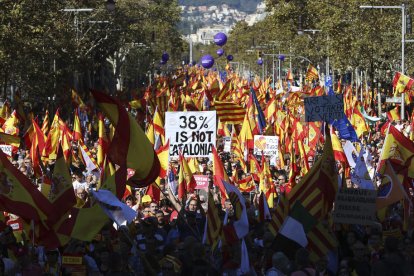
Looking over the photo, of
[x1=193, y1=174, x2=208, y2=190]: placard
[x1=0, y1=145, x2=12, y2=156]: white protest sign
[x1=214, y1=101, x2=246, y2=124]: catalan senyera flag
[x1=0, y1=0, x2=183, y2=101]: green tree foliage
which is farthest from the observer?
[x1=0, y1=0, x2=183, y2=101]: green tree foliage

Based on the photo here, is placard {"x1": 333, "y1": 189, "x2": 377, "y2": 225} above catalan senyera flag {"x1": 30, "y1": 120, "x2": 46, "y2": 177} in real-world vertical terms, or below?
above

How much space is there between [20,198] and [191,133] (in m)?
7.65

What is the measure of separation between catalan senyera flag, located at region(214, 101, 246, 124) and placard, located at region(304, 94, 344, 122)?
8876mm

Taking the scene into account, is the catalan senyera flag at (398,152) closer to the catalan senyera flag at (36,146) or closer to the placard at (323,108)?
the placard at (323,108)

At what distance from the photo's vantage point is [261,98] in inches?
1891

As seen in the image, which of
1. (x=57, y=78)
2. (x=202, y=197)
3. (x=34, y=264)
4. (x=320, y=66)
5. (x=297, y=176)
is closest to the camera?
(x=34, y=264)

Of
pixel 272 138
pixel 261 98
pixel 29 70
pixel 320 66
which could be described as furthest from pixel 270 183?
pixel 320 66

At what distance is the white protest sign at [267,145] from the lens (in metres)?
25.1

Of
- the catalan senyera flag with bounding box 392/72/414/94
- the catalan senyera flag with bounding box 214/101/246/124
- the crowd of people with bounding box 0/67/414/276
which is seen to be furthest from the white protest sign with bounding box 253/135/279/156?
the catalan senyera flag with bounding box 392/72/414/94

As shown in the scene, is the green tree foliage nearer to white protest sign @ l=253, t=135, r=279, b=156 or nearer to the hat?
white protest sign @ l=253, t=135, r=279, b=156

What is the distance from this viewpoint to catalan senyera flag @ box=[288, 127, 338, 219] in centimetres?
1386

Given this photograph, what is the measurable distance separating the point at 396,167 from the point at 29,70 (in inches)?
1111

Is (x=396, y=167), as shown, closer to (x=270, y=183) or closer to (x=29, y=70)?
(x=270, y=183)

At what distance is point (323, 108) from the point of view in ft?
62.6
